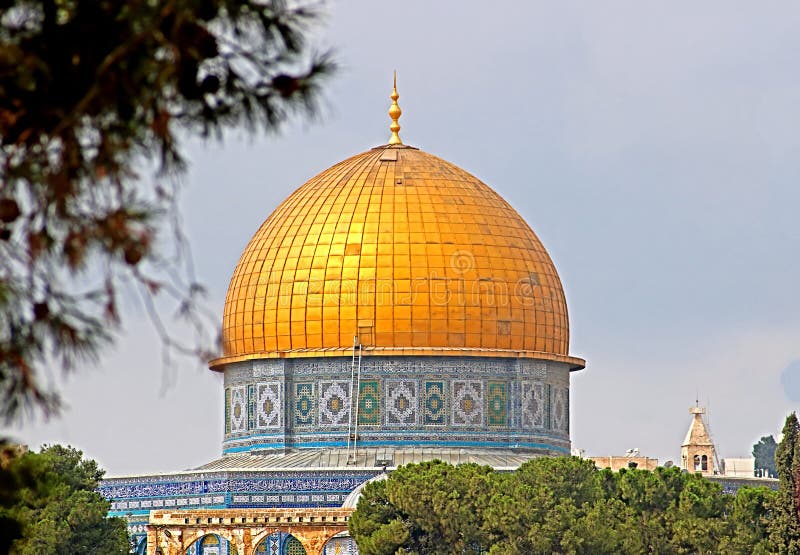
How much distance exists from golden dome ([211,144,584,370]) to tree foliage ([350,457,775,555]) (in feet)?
24.8

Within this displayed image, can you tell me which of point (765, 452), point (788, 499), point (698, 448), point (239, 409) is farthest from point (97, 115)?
point (765, 452)

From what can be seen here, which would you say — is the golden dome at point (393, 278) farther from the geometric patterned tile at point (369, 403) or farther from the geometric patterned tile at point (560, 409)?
the geometric patterned tile at point (560, 409)

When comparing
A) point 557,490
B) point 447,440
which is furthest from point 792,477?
point 447,440

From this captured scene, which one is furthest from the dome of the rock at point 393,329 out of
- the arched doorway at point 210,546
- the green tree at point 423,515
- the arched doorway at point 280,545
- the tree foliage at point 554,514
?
the green tree at point 423,515

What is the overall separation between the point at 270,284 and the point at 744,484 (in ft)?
40.6

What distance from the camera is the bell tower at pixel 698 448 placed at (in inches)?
2416

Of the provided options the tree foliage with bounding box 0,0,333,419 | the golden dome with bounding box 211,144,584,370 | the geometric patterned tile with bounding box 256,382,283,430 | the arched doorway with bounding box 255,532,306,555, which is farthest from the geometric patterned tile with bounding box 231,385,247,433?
the tree foliage with bounding box 0,0,333,419

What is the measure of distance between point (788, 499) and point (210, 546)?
43.9ft

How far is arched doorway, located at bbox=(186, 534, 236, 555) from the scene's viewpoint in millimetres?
49000

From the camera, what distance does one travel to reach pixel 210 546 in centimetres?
4906

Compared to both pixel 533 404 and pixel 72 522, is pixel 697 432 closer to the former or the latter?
pixel 533 404

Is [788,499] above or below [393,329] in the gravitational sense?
below

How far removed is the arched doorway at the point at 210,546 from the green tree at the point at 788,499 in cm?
1244

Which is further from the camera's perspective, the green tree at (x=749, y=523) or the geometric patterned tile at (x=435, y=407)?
the geometric patterned tile at (x=435, y=407)
